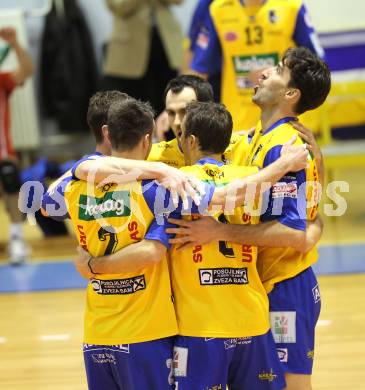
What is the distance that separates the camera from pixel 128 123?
3154 millimetres

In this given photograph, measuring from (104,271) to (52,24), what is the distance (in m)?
8.20

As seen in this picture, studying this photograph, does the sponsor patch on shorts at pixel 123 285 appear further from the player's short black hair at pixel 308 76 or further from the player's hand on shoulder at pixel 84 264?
the player's short black hair at pixel 308 76

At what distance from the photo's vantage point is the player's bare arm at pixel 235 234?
3188mm

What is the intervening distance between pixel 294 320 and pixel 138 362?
2.39ft

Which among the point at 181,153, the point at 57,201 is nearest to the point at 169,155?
the point at 181,153

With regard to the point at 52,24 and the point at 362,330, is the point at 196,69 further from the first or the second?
the point at 52,24

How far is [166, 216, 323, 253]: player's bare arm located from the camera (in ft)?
10.5

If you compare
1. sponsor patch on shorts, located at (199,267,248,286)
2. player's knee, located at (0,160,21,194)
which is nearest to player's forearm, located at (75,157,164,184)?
sponsor patch on shorts, located at (199,267,248,286)

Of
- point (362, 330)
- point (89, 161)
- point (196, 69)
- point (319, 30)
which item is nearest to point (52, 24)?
point (319, 30)

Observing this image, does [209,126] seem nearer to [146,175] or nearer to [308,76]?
[146,175]

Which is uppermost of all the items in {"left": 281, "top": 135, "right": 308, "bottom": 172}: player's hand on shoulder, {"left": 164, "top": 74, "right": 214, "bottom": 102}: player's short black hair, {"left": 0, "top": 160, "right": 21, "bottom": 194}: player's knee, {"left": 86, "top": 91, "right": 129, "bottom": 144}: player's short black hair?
{"left": 86, "top": 91, "right": 129, "bottom": 144}: player's short black hair

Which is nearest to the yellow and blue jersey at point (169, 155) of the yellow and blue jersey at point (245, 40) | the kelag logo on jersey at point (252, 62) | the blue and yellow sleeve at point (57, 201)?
the blue and yellow sleeve at point (57, 201)

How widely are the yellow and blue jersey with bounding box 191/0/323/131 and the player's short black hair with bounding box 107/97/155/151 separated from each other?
252 cm

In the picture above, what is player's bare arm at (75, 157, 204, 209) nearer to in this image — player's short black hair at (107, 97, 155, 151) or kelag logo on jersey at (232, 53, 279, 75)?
player's short black hair at (107, 97, 155, 151)
